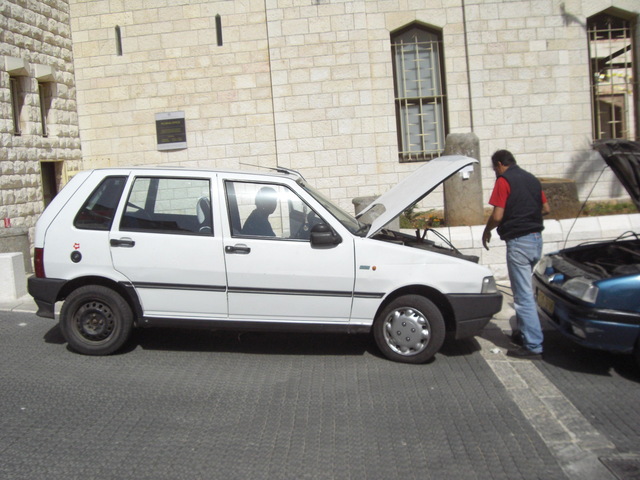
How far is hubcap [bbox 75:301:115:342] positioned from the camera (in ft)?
20.8

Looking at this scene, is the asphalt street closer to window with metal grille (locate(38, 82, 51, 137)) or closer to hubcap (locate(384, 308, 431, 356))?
hubcap (locate(384, 308, 431, 356))

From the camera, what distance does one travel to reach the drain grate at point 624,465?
4.18m

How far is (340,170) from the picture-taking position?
43.4 ft

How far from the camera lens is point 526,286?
21.0ft

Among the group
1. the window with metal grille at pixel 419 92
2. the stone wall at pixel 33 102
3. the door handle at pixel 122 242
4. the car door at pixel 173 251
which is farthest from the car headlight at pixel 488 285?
the stone wall at pixel 33 102

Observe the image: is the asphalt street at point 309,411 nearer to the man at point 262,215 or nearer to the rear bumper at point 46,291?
the rear bumper at point 46,291

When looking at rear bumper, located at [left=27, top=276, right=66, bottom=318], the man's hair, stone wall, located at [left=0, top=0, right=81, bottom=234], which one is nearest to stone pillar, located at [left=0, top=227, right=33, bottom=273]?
stone wall, located at [left=0, top=0, right=81, bottom=234]

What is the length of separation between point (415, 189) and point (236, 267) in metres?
1.83

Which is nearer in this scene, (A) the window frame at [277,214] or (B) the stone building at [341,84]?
(A) the window frame at [277,214]

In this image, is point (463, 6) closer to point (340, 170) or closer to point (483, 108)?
point (483, 108)

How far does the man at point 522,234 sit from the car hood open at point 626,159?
0.73 metres

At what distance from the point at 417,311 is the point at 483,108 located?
26.1 ft

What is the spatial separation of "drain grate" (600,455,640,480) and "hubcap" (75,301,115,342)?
171 inches

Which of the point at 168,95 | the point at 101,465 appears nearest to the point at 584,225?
the point at 101,465
